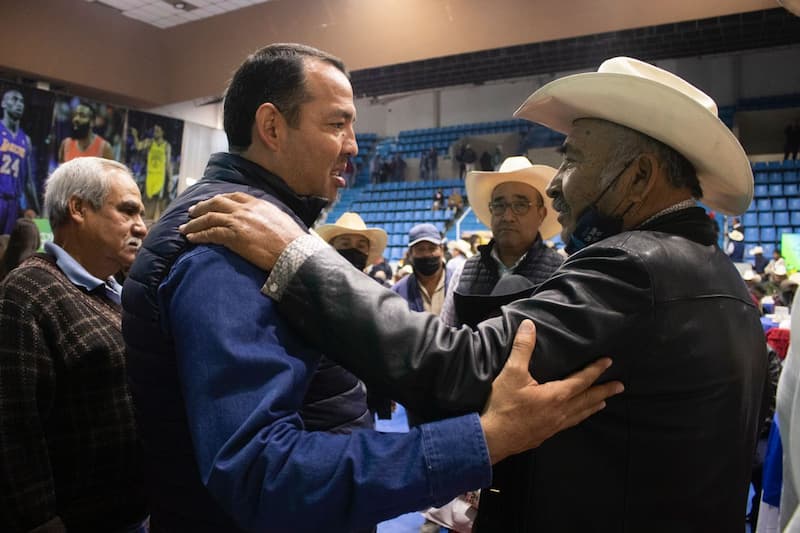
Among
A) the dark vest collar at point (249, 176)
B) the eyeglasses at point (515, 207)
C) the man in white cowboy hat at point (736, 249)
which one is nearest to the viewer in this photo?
the dark vest collar at point (249, 176)

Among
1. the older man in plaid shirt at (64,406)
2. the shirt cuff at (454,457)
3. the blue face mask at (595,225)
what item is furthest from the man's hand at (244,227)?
the older man in plaid shirt at (64,406)

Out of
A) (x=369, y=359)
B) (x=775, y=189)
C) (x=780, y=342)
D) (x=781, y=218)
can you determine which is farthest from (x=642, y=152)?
(x=775, y=189)

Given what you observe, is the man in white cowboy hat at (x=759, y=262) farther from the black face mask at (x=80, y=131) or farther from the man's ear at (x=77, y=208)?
the black face mask at (x=80, y=131)

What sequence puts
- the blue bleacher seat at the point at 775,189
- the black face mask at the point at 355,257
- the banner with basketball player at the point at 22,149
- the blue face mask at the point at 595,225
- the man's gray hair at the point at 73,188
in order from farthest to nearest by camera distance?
the blue bleacher seat at the point at 775,189 → the banner with basketball player at the point at 22,149 → the black face mask at the point at 355,257 → the man's gray hair at the point at 73,188 → the blue face mask at the point at 595,225

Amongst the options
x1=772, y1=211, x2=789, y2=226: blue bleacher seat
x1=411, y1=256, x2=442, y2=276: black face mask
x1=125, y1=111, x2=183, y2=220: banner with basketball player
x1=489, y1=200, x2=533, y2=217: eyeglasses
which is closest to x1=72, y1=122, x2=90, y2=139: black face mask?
x1=125, y1=111, x2=183, y2=220: banner with basketball player

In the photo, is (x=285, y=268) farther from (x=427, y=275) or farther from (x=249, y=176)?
(x=427, y=275)

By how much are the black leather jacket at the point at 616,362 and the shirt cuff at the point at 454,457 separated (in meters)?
0.06

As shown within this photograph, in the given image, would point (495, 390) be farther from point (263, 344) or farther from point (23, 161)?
point (23, 161)

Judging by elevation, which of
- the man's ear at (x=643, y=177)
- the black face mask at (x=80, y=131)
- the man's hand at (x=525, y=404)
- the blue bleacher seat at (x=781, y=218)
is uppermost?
the black face mask at (x=80, y=131)

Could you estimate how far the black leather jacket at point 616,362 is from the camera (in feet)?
3.36

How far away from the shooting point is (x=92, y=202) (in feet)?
6.58

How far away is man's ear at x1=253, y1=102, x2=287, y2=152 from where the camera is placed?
1.28 metres

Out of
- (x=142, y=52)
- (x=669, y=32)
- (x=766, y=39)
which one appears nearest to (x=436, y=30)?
(x=142, y=52)

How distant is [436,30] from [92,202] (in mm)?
6510
